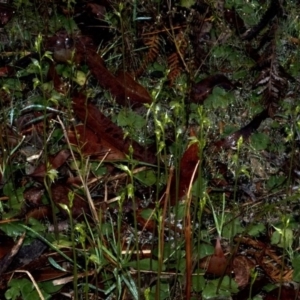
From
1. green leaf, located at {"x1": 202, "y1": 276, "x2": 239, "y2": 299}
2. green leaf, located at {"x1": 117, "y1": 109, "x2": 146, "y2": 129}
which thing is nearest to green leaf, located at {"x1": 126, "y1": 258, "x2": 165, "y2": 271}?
green leaf, located at {"x1": 202, "y1": 276, "x2": 239, "y2": 299}

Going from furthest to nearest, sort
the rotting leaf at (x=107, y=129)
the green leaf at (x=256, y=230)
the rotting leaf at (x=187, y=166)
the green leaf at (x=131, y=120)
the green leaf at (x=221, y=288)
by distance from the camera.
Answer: the green leaf at (x=131, y=120) < the rotting leaf at (x=107, y=129) < the rotting leaf at (x=187, y=166) < the green leaf at (x=256, y=230) < the green leaf at (x=221, y=288)

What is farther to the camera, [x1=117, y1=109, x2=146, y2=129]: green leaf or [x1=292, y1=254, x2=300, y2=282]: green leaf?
[x1=117, y1=109, x2=146, y2=129]: green leaf

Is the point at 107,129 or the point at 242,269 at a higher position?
the point at 107,129

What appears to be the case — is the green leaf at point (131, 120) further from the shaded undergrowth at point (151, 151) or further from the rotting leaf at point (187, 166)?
the rotting leaf at point (187, 166)

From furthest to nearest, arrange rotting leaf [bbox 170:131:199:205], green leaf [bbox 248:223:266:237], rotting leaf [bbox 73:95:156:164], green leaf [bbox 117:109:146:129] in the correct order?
green leaf [bbox 117:109:146:129] → rotting leaf [bbox 73:95:156:164] → rotting leaf [bbox 170:131:199:205] → green leaf [bbox 248:223:266:237]

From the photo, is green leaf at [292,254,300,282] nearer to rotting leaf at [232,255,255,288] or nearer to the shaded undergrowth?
the shaded undergrowth

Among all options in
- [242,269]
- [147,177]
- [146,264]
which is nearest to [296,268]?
[242,269]

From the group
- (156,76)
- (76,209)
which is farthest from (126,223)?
(156,76)

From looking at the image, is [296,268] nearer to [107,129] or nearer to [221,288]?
[221,288]

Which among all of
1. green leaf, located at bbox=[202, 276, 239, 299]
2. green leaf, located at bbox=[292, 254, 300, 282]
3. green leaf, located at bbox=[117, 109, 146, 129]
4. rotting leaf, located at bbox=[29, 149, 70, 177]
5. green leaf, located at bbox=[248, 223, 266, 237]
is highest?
green leaf, located at bbox=[117, 109, 146, 129]

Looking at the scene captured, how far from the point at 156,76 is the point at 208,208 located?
0.84 m

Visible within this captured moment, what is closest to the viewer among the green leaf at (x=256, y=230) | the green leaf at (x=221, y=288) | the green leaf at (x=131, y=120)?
the green leaf at (x=221, y=288)

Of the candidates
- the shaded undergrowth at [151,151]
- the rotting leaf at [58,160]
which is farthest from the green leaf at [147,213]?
the rotting leaf at [58,160]

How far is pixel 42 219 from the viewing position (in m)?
2.46
